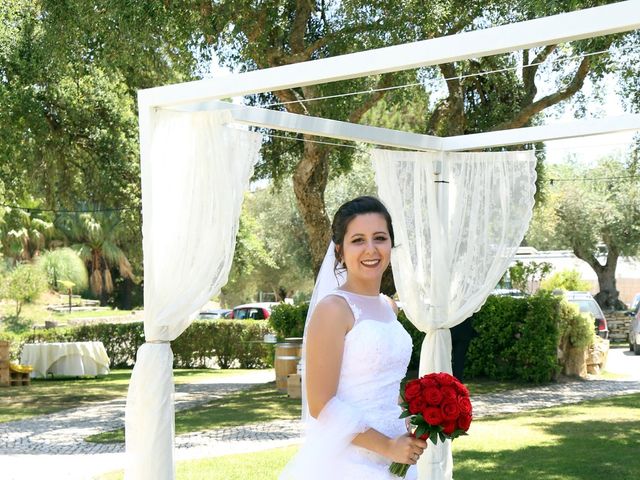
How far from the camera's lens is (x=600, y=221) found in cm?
3559

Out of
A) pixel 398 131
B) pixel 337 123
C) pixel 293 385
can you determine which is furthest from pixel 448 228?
pixel 293 385

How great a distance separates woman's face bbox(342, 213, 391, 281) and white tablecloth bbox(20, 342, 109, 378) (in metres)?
17.0

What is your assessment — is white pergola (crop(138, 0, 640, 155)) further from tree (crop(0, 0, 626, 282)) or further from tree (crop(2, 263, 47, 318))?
tree (crop(2, 263, 47, 318))

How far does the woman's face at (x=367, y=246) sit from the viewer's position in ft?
10.9

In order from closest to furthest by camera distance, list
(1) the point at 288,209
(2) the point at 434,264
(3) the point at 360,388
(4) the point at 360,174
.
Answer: (3) the point at 360,388
(2) the point at 434,264
(4) the point at 360,174
(1) the point at 288,209

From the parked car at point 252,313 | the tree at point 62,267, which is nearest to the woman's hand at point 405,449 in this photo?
the parked car at point 252,313

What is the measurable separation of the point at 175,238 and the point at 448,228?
7.86 feet

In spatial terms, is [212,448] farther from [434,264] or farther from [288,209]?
[288,209]

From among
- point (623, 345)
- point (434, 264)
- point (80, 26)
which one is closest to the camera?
point (434, 264)

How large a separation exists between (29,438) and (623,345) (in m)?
19.0

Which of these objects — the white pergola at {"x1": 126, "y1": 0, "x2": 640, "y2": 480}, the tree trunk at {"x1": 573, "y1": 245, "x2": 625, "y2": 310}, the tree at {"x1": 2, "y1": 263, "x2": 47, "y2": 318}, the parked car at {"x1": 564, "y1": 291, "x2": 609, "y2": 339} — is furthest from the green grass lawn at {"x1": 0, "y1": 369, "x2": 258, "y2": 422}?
the tree trunk at {"x1": 573, "y1": 245, "x2": 625, "y2": 310}

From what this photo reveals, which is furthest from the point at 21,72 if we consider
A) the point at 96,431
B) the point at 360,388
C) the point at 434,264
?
the point at 360,388

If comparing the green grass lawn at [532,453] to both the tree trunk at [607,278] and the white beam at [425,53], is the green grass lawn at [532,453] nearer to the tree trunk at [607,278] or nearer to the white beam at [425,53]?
the white beam at [425,53]

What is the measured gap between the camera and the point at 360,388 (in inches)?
134
